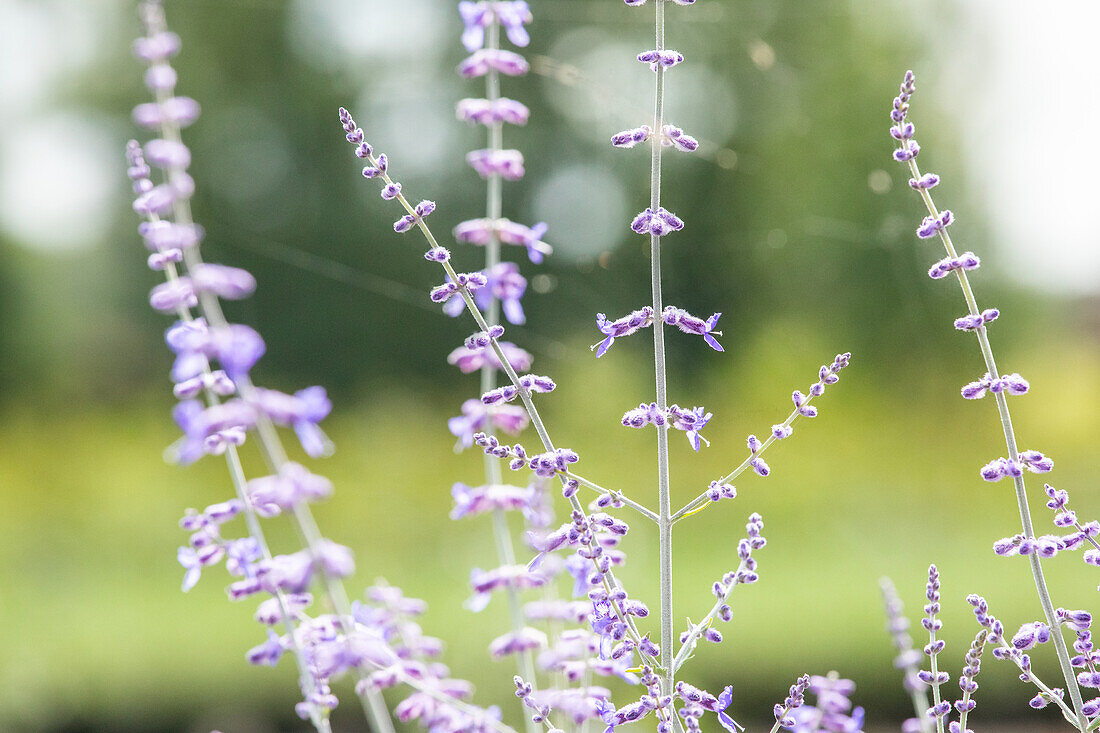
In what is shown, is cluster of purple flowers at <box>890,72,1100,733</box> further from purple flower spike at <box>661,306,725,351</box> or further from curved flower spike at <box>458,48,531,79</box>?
curved flower spike at <box>458,48,531,79</box>

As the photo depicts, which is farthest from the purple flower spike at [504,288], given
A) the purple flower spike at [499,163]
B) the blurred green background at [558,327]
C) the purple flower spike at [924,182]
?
the blurred green background at [558,327]

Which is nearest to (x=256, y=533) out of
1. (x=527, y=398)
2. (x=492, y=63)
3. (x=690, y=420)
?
(x=527, y=398)

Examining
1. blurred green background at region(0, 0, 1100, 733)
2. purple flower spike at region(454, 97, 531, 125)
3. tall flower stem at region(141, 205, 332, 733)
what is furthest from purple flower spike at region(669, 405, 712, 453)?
blurred green background at region(0, 0, 1100, 733)

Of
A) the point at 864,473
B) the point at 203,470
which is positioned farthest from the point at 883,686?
the point at 203,470

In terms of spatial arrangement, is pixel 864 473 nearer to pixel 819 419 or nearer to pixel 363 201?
pixel 819 419

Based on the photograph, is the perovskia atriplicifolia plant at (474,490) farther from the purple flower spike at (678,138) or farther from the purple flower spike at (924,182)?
the purple flower spike at (924,182)

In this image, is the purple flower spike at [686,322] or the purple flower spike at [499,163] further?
the purple flower spike at [499,163]
